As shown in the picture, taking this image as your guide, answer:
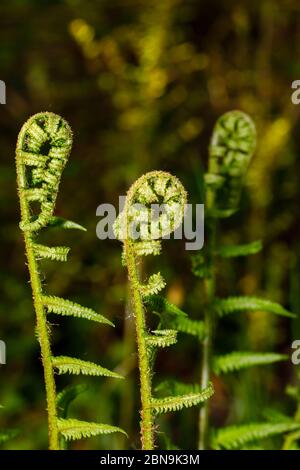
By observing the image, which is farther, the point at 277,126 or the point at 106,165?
the point at 106,165

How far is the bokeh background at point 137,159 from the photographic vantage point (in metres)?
2.10

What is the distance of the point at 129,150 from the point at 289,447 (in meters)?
1.49

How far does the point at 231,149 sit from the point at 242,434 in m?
0.44

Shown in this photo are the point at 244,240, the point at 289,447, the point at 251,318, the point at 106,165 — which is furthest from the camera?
the point at 106,165

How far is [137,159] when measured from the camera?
89.1 inches

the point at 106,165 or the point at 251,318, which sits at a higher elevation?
the point at 106,165

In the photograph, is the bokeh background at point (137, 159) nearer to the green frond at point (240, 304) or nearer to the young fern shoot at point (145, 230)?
the green frond at point (240, 304)

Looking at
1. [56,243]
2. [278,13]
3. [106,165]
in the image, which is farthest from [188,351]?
[278,13]

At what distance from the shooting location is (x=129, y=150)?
2383mm

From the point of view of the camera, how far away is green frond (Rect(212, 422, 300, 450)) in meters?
1.04

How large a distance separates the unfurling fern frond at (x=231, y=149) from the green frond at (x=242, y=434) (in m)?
0.34

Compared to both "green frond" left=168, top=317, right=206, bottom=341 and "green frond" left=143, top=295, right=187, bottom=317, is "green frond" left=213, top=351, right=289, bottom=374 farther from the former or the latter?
"green frond" left=143, top=295, right=187, bottom=317

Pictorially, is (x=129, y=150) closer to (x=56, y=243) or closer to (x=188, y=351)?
(x=56, y=243)

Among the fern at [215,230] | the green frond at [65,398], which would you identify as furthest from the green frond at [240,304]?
the green frond at [65,398]
